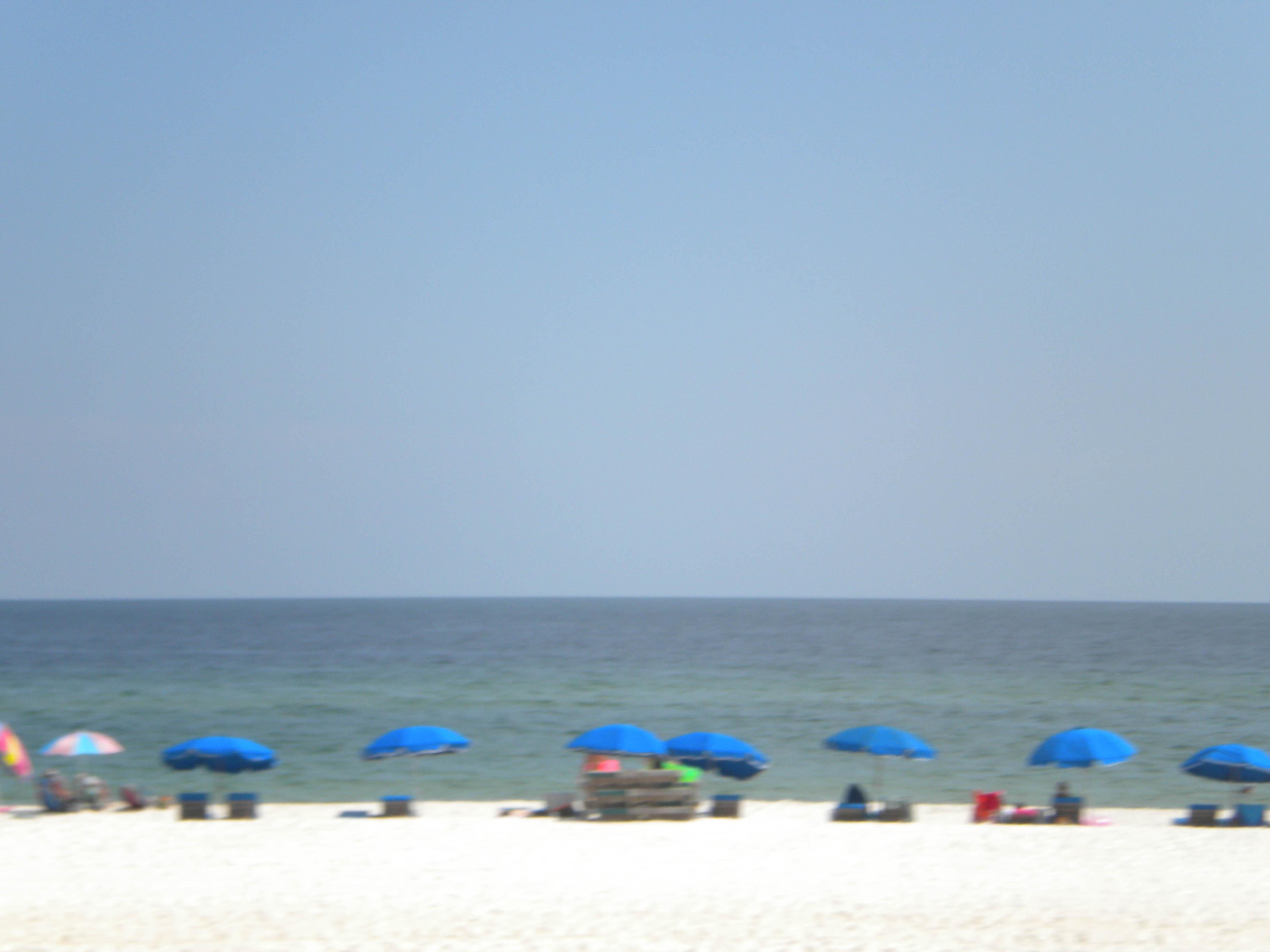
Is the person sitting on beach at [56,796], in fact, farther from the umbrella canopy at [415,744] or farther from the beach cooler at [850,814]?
the beach cooler at [850,814]

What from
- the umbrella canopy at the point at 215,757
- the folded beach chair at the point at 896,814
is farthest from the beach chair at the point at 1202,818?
the umbrella canopy at the point at 215,757

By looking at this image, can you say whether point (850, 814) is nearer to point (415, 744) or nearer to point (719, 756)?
point (719, 756)

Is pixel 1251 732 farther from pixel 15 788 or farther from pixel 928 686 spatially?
pixel 15 788

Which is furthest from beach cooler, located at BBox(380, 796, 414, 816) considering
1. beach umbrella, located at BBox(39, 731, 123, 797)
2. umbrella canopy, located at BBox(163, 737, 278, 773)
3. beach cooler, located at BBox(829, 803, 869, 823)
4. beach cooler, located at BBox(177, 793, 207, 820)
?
beach cooler, located at BBox(829, 803, 869, 823)

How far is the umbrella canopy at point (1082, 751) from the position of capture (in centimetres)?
1903

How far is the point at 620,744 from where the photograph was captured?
65.2 feet

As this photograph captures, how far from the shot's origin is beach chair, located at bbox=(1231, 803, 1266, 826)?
19.1 meters

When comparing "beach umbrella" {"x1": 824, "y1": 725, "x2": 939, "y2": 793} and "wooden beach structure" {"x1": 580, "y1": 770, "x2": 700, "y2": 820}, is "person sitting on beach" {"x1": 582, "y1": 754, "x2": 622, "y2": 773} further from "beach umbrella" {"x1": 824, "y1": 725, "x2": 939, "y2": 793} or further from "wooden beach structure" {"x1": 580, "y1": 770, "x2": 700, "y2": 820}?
"beach umbrella" {"x1": 824, "y1": 725, "x2": 939, "y2": 793}

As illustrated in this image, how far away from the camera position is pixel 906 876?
14414mm

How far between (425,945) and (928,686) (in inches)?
2088

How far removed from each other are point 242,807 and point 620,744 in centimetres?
594

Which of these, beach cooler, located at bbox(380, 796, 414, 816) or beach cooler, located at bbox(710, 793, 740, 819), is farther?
beach cooler, located at bbox(380, 796, 414, 816)

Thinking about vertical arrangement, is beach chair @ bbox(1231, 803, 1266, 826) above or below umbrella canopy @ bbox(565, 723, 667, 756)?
below

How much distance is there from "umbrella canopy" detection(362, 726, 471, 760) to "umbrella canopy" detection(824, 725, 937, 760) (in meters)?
5.96
